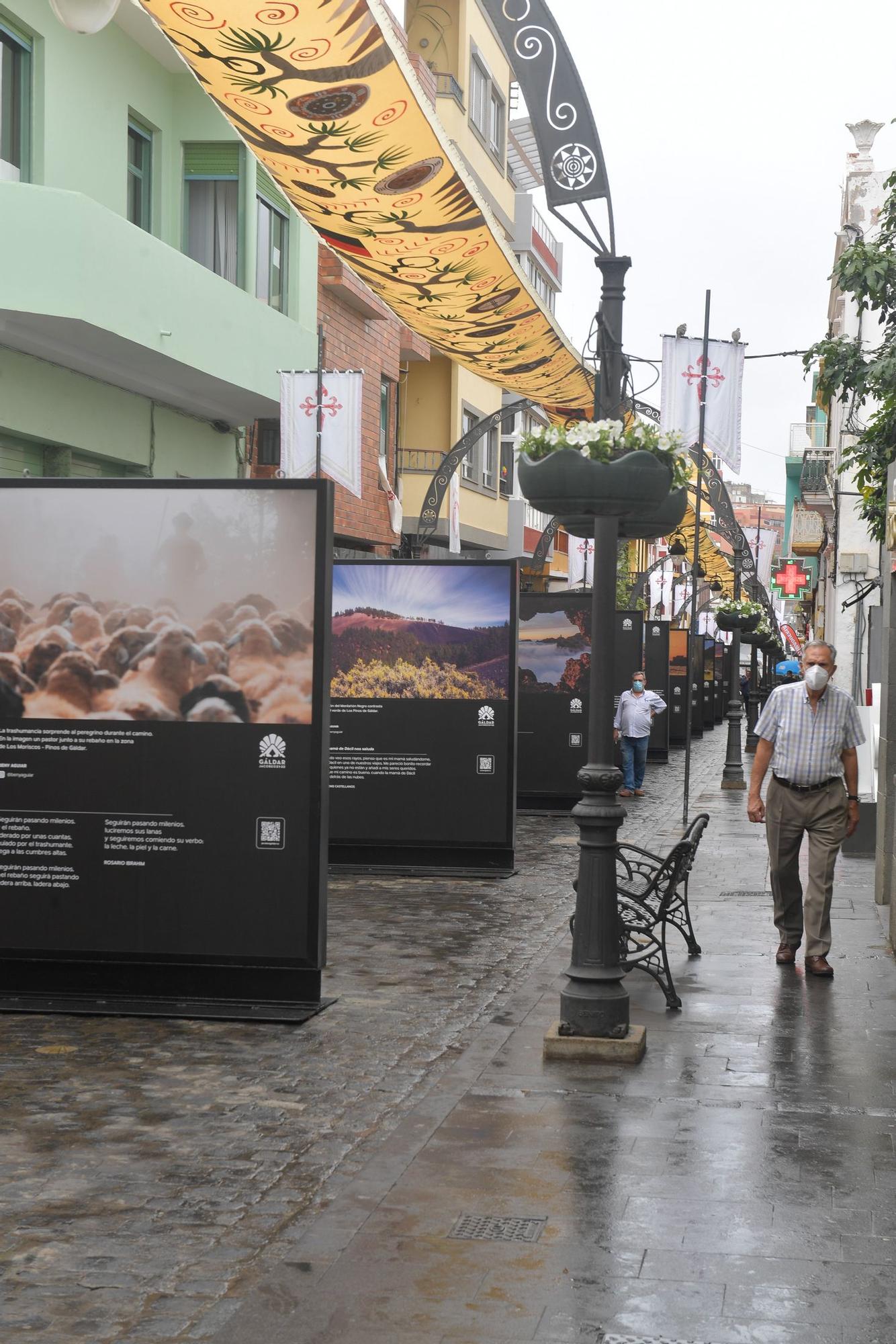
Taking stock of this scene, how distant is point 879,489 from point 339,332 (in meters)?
15.1

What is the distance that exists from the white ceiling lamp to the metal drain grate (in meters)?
5.85

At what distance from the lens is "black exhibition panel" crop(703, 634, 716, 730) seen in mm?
53656

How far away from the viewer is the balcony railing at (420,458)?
35688 mm

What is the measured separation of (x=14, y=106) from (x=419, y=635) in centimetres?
707

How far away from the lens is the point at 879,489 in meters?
15.1

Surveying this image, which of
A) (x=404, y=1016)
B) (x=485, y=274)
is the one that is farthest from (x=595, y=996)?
(x=485, y=274)

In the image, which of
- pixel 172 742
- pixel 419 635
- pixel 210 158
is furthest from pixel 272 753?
pixel 210 158

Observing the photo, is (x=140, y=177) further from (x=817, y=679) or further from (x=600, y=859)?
(x=600, y=859)

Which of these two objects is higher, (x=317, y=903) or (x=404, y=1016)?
(x=317, y=903)

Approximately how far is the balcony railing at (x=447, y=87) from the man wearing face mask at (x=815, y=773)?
25654 millimetres

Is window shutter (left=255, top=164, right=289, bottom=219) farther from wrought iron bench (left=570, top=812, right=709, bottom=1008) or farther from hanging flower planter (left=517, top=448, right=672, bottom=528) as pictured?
hanging flower planter (left=517, top=448, right=672, bottom=528)

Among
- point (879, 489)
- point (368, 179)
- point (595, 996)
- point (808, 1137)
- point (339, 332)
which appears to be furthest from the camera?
point (339, 332)

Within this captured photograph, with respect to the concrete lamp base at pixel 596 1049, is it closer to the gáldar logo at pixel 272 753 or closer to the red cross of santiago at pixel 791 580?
the gáldar logo at pixel 272 753

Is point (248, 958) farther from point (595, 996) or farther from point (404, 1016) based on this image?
point (595, 996)
